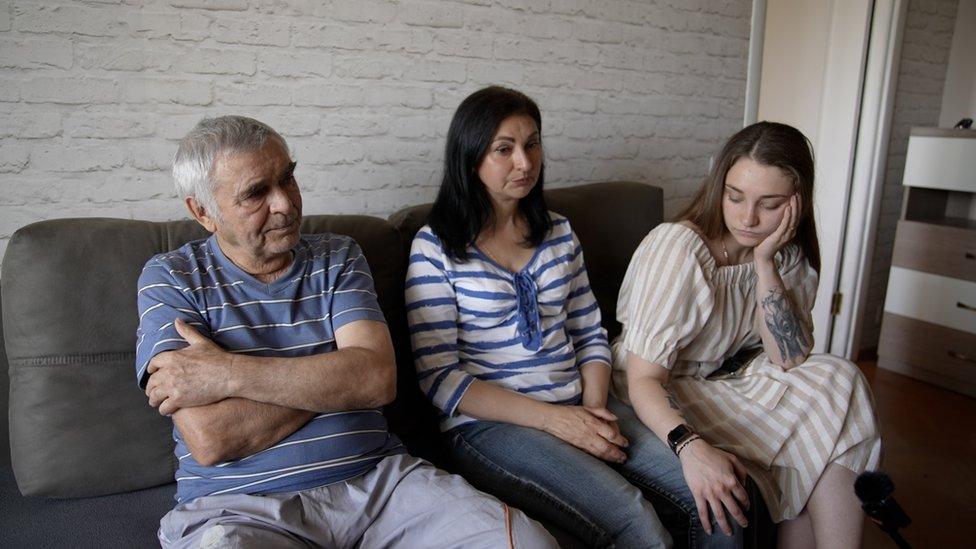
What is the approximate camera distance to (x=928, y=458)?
2.50m

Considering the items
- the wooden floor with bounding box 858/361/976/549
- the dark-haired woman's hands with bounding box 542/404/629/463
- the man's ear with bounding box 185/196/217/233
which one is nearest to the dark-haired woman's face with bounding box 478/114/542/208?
the dark-haired woman's hands with bounding box 542/404/629/463

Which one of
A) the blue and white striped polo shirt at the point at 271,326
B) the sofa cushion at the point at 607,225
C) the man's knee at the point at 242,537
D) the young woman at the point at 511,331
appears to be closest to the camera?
the man's knee at the point at 242,537

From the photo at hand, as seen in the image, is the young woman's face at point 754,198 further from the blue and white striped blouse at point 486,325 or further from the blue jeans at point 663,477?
the blue jeans at point 663,477

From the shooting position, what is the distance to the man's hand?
115 cm

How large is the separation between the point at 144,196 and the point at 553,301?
1032mm

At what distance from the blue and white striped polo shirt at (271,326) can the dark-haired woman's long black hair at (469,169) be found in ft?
0.96

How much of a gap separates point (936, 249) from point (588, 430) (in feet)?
7.74

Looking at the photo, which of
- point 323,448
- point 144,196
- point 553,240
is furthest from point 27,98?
point 553,240

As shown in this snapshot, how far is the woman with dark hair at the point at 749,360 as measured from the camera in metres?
1.49

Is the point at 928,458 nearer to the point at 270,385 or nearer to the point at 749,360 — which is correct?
the point at 749,360

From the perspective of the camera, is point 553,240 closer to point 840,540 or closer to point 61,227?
point 840,540

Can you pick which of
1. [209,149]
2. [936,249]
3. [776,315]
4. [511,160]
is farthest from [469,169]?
[936,249]

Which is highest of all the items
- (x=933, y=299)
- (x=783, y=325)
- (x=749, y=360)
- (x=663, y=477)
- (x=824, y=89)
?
(x=824, y=89)

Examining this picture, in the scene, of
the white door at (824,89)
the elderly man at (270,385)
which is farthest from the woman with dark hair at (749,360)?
the white door at (824,89)
